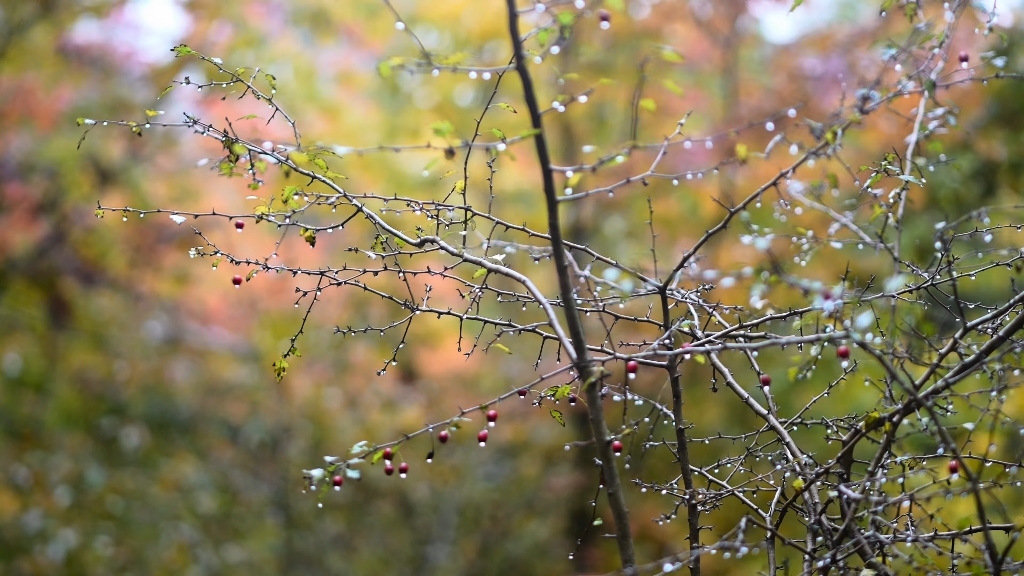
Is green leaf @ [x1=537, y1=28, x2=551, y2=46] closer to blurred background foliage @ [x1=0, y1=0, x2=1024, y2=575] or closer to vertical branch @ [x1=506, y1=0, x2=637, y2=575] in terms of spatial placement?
vertical branch @ [x1=506, y1=0, x2=637, y2=575]

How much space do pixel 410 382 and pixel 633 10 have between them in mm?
3762

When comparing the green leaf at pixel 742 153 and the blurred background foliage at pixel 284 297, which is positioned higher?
the blurred background foliage at pixel 284 297

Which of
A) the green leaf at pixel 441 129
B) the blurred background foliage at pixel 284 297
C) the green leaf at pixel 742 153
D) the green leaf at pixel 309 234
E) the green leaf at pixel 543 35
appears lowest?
the green leaf at pixel 441 129

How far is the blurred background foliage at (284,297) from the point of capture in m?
5.78

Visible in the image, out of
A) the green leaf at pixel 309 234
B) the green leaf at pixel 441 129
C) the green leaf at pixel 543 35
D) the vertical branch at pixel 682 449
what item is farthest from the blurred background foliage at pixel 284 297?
the green leaf at pixel 441 129

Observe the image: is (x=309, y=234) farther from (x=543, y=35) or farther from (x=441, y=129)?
(x=543, y=35)

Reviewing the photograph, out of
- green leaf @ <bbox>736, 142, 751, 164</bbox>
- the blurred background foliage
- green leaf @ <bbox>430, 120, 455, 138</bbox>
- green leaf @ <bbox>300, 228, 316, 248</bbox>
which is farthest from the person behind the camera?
the blurred background foliage

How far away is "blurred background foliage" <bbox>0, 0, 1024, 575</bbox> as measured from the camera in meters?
5.78

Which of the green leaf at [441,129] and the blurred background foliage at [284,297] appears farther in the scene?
the blurred background foliage at [284,297]

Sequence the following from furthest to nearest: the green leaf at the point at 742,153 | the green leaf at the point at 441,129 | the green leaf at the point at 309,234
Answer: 1. the green leaf at the point at 309,234
2. the green leaf at the point at 742,153
3. the green leaf at the point at 441,129

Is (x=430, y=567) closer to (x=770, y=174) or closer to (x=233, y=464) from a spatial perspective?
(x=233, y=464)

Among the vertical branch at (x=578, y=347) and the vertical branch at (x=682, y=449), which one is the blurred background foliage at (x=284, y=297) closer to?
the vertical branch at (x=682, y=449)

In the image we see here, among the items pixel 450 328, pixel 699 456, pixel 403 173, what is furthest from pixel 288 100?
pixel 699 456

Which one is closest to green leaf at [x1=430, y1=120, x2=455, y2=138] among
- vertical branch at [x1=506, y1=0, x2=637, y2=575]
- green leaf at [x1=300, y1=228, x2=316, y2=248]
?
vertical branch at [x1=506, y1=0, x2=637, y2=575]
